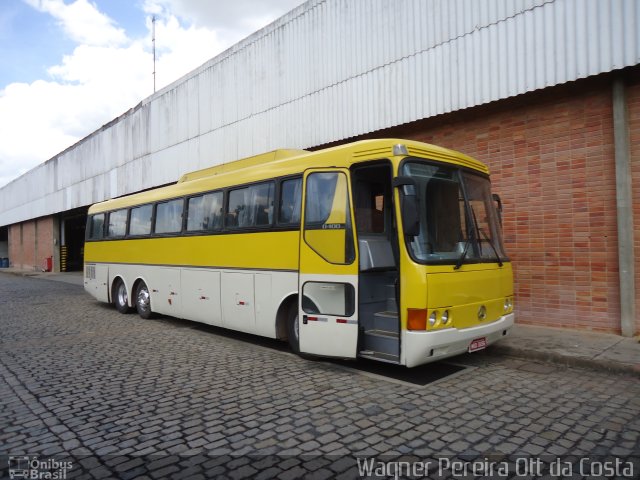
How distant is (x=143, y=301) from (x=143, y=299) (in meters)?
0.05

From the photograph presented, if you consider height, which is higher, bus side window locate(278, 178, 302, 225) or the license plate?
bus side window locate(278, 178, 302, 225)

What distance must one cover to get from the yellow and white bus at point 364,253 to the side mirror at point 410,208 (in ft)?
0.04

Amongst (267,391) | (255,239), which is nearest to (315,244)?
(255,239)

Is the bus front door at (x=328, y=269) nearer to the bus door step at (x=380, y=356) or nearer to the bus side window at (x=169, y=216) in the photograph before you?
the bus door step at (x=380, y=356)

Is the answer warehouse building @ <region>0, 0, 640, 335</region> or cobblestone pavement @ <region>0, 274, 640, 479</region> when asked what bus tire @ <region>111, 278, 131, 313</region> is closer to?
cobblestone pavement @ <region>0, 274, 640, 479</region>

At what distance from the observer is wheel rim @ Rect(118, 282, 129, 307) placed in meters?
12.2

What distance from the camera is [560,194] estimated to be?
328 inches

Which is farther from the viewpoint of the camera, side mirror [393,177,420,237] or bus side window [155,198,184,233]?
bus side window [155,198,184,233]

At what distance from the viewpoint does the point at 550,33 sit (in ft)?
26.2

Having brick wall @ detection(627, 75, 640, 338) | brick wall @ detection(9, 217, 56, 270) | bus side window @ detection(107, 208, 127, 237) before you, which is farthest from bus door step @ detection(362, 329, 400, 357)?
brick wall @ detection(9, 217, 56, 270)

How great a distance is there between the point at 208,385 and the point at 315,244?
7.48ft

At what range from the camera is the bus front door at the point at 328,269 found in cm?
597

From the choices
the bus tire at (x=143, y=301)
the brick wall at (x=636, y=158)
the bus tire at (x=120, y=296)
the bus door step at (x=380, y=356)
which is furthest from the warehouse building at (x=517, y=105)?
the bus tire at (x=120, y=296)

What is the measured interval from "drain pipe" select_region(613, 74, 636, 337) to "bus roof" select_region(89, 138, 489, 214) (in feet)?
7.45
